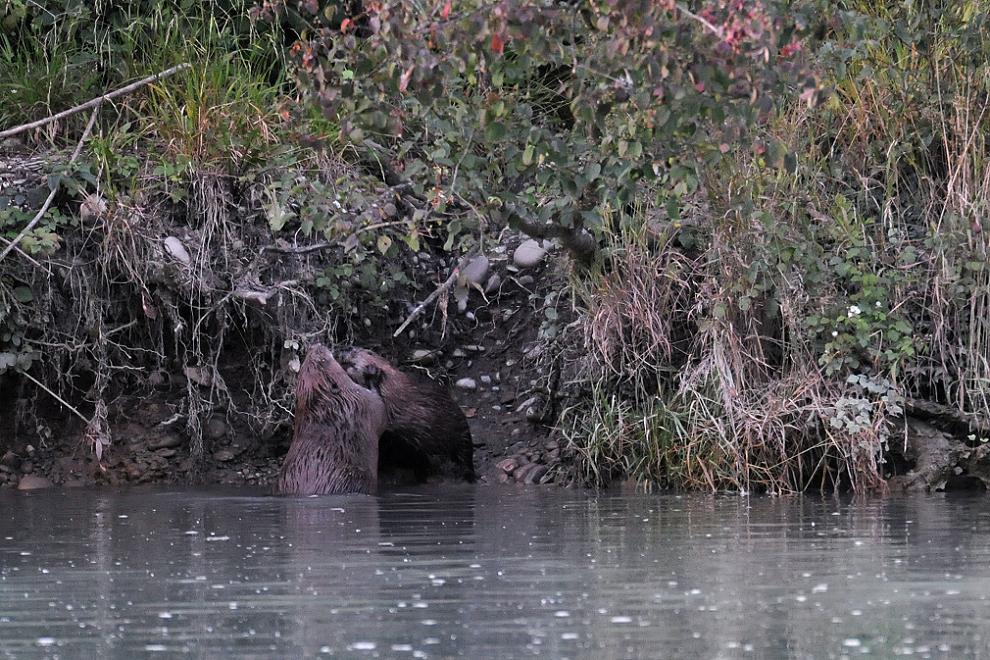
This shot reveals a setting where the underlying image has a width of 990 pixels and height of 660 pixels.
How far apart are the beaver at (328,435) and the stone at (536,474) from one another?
0.84 metres

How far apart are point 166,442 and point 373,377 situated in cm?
132

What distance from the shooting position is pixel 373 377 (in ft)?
24.0

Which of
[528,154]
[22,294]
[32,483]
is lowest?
[32,483]

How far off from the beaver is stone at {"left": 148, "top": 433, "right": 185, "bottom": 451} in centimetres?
111

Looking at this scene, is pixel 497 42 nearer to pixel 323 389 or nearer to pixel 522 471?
pixel 323 389

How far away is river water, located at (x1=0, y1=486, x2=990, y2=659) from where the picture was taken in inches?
130

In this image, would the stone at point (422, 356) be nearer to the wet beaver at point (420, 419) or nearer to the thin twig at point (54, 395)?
the wet beaver at point (420, 419)

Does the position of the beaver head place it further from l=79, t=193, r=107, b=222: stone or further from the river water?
l=79, t=193, r=107, b=222: stone

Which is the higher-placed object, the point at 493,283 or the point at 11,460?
the point at 493,283

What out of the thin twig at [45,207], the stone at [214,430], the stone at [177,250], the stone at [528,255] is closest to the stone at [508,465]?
the stone at [528,255]

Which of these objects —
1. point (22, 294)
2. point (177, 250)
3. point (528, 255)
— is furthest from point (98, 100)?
point (528, 255)

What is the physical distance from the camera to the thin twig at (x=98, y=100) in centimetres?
791

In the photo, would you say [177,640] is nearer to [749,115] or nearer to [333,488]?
[749,115]

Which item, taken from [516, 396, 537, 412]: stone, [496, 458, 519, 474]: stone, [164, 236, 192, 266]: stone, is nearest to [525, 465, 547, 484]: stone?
[496, 458, 519, 474]: stone
